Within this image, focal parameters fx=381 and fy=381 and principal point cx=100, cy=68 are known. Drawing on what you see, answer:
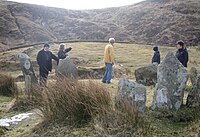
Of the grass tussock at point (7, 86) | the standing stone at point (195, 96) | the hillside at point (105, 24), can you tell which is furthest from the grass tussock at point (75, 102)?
the hillside at point (105, 24)

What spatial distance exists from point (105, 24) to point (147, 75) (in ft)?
237

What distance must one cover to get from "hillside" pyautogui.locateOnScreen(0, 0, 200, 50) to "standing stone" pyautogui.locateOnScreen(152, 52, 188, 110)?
56.0 metres

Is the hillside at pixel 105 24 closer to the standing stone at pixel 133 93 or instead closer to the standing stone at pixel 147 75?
the standing stone at pixel 147 75

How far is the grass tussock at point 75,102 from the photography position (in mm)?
8789

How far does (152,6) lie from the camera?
9688 centimetres

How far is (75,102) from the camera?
8.98m

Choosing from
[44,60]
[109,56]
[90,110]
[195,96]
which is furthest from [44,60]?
[195,96]

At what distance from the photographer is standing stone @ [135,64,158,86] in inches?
637

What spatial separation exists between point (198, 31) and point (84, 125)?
68980mm

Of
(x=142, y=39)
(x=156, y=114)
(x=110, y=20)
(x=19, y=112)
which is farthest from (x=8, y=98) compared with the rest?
(x=110, y=20)

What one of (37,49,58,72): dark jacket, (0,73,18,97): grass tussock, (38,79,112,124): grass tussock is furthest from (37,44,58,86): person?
(38,79,112,124): grass tussock

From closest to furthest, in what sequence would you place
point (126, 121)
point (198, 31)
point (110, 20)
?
1. point (126, 121)
2. point (198, 31)
3. point (110, 20)

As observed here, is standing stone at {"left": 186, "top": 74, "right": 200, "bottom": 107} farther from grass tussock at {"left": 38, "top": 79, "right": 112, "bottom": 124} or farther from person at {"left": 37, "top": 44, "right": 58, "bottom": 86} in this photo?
person at {"left": 37, "top": 44, "right": 58, "bottom": 86}

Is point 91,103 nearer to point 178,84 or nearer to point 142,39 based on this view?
point 178,84
